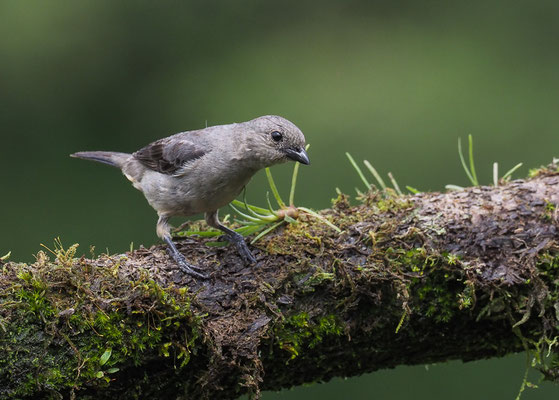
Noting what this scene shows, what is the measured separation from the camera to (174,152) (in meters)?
4.40

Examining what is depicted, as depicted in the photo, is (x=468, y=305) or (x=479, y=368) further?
(x=479, y=368)

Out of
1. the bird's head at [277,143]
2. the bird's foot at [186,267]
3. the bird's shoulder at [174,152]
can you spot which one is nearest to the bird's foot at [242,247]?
the bird's foot at [186,267]

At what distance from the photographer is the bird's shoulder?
170 inches

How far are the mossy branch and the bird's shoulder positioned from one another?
0.64 m

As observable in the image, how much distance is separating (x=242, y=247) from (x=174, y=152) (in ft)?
3.43

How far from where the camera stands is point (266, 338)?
3.18 m

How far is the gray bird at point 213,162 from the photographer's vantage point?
4.05m

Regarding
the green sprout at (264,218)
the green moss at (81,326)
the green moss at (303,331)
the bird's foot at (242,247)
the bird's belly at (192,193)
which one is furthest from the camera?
the bird's belly at (192,193)

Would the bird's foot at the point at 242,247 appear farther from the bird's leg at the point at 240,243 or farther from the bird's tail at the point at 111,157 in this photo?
the bird's tail at the point at 111,157

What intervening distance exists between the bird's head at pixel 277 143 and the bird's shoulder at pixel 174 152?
35cm

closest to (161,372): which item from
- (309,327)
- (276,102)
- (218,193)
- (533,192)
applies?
(309,327)

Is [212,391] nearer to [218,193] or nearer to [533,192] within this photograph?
[218,193]

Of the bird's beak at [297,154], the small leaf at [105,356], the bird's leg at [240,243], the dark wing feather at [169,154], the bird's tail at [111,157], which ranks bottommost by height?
the small leaf at [105,356]

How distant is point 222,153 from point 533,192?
168 cm
